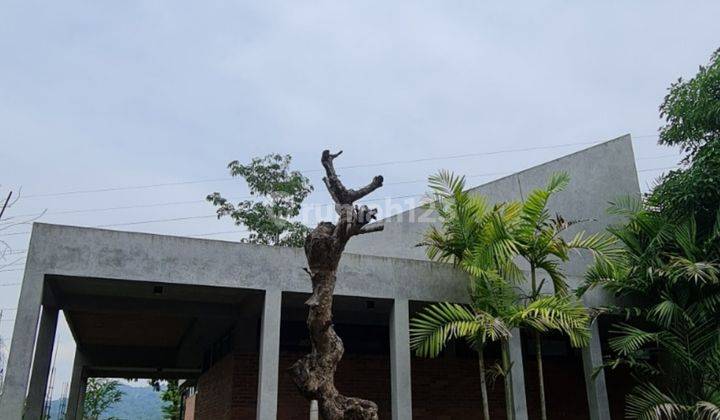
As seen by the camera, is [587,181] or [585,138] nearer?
[587,181]

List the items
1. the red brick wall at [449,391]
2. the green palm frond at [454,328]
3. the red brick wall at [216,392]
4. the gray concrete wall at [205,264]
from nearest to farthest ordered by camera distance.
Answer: the gray concrete wall at [205,264], the green palm frond at [454,328], the red brick wall at [216,392], the red brick wall at [449,391]

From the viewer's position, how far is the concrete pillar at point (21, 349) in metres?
6.38

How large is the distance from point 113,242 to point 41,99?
9.08 ft

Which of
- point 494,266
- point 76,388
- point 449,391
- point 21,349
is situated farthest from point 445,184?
point 76,388

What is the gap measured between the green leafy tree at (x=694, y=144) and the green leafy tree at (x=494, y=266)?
1720 mm

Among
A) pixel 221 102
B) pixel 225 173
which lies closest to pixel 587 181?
pixel 221 102

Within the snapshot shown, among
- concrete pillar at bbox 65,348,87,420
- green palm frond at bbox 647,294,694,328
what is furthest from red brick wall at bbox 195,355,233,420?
green palm frond at bbox 647,294,694,328

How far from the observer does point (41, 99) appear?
8641mm

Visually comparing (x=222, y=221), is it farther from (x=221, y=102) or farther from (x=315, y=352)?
(x=315, y=352)

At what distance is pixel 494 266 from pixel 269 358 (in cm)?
296

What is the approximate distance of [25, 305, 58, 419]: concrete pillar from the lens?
27.2 feet

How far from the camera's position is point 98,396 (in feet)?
87.6

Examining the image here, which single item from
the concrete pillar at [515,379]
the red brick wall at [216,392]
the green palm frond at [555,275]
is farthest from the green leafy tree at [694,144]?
the red brick wall at [216,392]

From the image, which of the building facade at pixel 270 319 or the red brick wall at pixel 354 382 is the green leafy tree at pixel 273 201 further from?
the red brick wall at pixel 354 382
